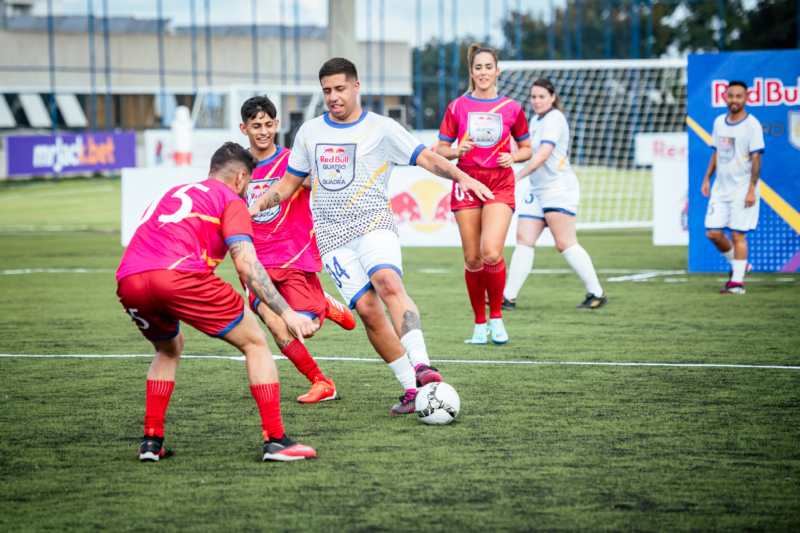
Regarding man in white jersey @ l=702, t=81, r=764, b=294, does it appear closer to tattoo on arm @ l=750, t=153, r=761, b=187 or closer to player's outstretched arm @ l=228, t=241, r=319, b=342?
tattoo on arm @ l=750, t=153, r=761, b=187

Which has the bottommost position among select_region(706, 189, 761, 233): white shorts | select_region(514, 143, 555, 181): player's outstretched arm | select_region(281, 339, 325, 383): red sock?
select_region(281, 339, 325, 383): red sock

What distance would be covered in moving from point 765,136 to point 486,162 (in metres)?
5.74

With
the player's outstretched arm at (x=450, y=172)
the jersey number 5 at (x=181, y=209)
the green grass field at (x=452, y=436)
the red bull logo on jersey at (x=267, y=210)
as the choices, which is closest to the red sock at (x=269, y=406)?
the green grass field at (x=452, y=436)

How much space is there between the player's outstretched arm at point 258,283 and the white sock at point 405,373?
3.76ft

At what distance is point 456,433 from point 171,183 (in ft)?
38.8

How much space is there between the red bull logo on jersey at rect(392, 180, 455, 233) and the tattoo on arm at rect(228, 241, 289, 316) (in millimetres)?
10854

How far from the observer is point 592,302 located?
8.62 meters

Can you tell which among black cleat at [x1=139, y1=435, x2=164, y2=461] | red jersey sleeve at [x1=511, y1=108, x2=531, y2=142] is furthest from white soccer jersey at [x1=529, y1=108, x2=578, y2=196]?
black cleat at [x1=139, y1=435, x2=164, y2=461]

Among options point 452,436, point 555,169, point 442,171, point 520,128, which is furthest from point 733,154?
point 452,436

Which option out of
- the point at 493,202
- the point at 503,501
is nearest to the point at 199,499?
the point at 503,501

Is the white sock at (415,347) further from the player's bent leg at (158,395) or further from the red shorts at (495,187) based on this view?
the red shorts at (495,187)

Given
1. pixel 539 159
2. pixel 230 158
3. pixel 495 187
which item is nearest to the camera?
pixel 230 158

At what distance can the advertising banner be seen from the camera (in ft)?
35.5

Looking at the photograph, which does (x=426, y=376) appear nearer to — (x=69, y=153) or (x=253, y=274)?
(x=253, y=274)
